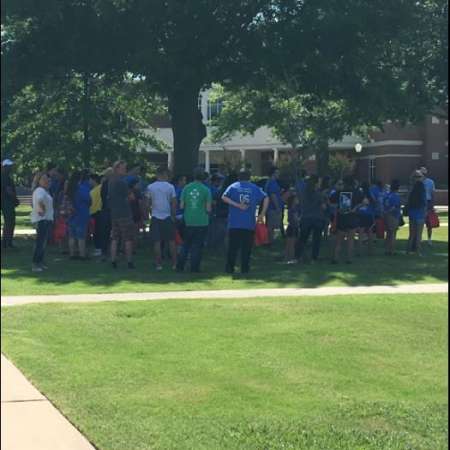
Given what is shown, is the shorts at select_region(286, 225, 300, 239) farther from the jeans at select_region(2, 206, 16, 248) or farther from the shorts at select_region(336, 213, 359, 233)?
the jeans at select_region(2, 206, 16, 248)

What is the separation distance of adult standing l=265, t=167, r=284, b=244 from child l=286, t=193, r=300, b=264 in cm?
92

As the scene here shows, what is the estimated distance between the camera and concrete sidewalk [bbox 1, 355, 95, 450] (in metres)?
4.71

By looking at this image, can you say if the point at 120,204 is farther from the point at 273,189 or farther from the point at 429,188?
the point at 429,188

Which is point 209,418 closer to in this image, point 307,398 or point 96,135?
point 307,398

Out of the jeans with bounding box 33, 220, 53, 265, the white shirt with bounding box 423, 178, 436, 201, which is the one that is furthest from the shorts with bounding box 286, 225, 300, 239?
the jeans with bounding box 33, 220, 53, 265

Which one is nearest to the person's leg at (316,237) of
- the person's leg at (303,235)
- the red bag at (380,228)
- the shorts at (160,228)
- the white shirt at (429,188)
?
the person's leg at (303,235)

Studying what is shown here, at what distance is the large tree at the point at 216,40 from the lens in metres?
17.5

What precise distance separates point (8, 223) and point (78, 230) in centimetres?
263

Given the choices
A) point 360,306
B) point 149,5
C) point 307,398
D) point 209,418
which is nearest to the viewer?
point 209,418

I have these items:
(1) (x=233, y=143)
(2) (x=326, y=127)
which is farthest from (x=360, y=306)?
(1) (x=233, y=143)

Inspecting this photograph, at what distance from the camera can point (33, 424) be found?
5102 mm

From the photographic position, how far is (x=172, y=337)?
7.75 metres

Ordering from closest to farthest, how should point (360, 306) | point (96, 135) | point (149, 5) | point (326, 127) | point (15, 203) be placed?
point (360, 306) < point (15, 203) < point (149, 5) < point (96, 135) < point (326, 127)

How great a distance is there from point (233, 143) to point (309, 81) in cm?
4119
